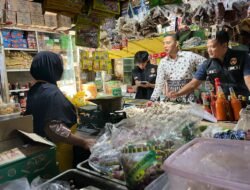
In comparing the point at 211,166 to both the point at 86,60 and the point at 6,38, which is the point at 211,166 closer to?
the point at 6,38

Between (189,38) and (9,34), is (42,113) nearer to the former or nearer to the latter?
(189,38)

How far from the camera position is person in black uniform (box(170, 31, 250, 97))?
7.44ft

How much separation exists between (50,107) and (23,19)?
3.15 meters

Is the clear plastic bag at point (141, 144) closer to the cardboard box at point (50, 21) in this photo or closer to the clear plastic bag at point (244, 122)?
the clear plastic bag at point (244, 122)

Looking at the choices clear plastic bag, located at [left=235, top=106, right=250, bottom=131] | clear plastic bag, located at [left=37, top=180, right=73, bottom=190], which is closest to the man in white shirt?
clear plastic bag, located at [left=235, top=106, right=250, bottom=131]

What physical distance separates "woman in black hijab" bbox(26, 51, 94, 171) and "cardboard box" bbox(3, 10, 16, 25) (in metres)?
2.62

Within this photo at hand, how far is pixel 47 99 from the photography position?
1.67m

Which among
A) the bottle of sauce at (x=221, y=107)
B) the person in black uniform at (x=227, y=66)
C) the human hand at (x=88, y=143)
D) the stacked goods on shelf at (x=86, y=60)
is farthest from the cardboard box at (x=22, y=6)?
the bottle of sauce at (x=221, y=107)

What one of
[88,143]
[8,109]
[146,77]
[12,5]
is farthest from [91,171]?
[12,5]

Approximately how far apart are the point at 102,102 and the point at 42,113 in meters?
0.46

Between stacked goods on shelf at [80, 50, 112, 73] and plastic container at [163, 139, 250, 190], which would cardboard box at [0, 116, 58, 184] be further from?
stacked goods on shelf at [80, 50, 112, 73]

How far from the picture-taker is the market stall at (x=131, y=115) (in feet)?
2.49

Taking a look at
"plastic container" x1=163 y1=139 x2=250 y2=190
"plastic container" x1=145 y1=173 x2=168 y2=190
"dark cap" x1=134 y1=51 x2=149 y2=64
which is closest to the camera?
"plastic container" x1=163 y1=139 x2=250 y2=190

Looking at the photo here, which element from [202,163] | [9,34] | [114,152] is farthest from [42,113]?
[9,34]
